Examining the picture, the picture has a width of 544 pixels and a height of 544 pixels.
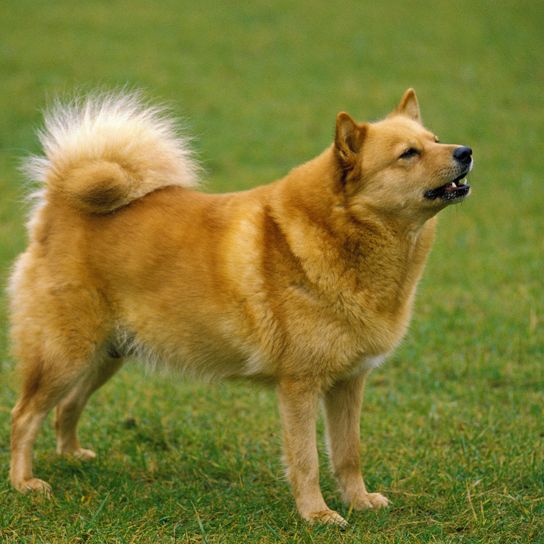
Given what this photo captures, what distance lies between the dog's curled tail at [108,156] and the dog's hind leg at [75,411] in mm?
869

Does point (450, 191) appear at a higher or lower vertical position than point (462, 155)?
lower

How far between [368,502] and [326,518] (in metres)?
0.31

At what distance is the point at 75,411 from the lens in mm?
4605

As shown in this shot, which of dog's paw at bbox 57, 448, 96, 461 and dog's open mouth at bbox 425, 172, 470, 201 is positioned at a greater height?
dog's open mouth at bbox 425, 172, 470, 201

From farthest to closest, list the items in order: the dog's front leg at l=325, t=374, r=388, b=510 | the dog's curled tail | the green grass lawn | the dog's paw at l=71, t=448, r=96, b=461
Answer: the dog's paw at l=71, t=448, r=96, b=461 < the dog's curled tail < the dog's front leg at l=325, t=374, r=388, b=510 < the green grass lawn

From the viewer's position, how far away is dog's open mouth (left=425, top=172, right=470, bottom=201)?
373 cm

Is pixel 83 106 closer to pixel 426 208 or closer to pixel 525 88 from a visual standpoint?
→ pixel 426 208

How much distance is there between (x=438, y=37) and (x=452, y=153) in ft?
45.7

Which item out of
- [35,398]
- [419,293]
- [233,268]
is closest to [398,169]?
[233,268]

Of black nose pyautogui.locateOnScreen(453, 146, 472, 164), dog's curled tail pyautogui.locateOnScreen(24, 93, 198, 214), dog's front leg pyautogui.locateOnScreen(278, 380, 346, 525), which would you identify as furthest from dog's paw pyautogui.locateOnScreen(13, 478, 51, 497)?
black nose pyautogui.locateOnScreen(453, 146, 472, 164)

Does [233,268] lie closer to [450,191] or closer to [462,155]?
[450,191]

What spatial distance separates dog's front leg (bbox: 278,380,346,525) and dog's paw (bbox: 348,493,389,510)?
208mm

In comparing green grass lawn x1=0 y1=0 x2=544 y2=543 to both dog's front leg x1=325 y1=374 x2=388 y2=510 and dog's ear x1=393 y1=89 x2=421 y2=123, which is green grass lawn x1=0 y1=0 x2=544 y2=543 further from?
dog's ear x1=393 y1=89 x2=421 y2=123

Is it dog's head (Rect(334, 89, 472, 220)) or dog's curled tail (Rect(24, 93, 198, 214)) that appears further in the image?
dog's curled tail (Rect(24, 93, 198, 214))
